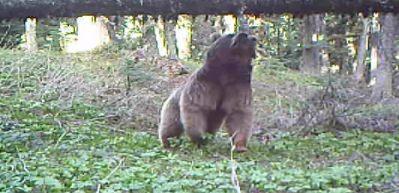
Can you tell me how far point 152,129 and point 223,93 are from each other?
2.72 meters

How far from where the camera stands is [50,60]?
46.8ft

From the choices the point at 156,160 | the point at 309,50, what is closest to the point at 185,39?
the point at 309,50

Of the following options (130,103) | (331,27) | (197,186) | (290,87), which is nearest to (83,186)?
(197,186)

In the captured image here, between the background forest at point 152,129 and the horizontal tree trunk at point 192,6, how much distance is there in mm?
358

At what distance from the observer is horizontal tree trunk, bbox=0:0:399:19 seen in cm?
680

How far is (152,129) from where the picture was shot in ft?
35.2

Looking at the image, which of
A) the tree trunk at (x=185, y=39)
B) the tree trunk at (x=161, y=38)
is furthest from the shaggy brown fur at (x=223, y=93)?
the tree trunk at (x=161, y=38)

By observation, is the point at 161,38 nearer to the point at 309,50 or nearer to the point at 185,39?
the point at 185,39

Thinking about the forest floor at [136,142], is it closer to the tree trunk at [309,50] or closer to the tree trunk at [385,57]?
the tree trunk at [385,57]

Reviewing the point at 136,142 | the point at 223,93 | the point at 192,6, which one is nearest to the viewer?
the point at 192,6

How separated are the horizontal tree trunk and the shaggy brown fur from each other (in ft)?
3.60

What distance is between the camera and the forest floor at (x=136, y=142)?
6.05 m

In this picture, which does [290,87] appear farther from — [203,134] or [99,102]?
[203,134]

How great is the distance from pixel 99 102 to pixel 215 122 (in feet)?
13.1
